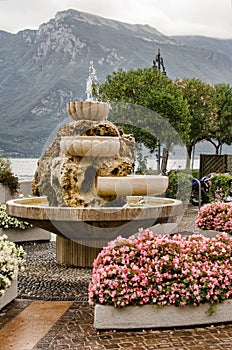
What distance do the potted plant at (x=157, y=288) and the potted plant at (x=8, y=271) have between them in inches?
43.5

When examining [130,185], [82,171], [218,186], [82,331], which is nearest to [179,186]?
[218,186]

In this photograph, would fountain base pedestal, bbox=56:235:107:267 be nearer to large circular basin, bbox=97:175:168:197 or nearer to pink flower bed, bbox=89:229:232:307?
large circular basin, bbox=97:175:168:197

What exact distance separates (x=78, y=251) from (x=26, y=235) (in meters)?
2.78

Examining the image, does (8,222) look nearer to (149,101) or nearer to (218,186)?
(218,186)

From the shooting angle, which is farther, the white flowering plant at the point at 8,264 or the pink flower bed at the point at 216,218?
the pink flower bed at the point at 216,218

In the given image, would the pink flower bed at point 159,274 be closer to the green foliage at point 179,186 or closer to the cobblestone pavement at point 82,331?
the cobblestone pavement at point 82,331

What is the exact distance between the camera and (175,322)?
21.1ft

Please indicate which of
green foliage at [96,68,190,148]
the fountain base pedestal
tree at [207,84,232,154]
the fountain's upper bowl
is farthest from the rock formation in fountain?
tree at [207,84,232,154]

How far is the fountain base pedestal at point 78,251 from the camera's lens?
9469 mm

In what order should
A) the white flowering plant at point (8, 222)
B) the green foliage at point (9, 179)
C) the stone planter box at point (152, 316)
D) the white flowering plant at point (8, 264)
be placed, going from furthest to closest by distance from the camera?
the green foliage at point (9, 179) < the white flowering plant at point (8, 222) < the white flowering plant at point (8, 264) < the stone planter box at point (152, 316)

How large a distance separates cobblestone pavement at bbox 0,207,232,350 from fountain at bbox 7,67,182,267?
0.78 m

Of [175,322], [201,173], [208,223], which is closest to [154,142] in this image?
[201,173]

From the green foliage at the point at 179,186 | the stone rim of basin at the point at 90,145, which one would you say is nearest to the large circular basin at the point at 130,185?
the stone rim of basin at the point at 90,145

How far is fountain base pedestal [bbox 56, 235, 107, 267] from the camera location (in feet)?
31.1
